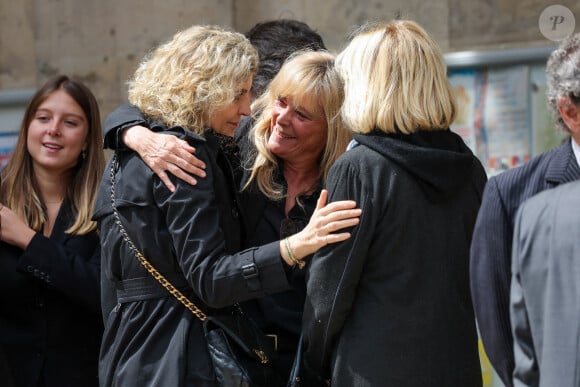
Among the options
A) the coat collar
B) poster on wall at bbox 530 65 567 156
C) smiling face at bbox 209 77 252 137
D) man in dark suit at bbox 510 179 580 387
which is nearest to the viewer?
man in dark suit at bbox 510 179 580 387

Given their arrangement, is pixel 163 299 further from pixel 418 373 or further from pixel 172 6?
pixel 172 6

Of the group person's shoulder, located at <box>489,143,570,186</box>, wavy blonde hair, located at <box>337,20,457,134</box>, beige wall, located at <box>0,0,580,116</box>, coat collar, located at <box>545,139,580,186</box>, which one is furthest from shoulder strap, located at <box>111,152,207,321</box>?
beige wall, located at <box>0,0,580,116</box>

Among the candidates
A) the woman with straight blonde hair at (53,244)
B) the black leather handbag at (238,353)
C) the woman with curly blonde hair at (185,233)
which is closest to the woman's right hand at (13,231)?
the woman with straight blonde hair at (53,244)

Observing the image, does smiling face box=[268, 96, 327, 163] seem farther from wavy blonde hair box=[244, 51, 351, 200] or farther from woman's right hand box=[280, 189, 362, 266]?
woman's right hand box=[280, 189, 362, 266]

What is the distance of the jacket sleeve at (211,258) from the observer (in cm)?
334

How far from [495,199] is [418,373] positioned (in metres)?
0.66

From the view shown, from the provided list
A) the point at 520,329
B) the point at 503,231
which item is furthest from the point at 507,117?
the point at 520,329

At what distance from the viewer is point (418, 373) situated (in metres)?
3.21

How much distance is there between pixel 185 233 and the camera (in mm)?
3363

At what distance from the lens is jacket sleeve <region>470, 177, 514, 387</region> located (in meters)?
2.84

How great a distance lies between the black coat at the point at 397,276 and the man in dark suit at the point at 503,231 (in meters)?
0.35

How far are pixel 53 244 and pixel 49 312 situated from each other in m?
0.29

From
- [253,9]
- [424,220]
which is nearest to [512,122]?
[253,9]

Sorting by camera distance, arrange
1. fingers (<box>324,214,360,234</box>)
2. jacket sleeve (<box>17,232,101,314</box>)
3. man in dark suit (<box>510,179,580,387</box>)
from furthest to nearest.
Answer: jacket sleeve (<box>17,232,101,314</box>) < fingers (<box>324,214,360,234</box>) < man in dark suit (<box>510,179,580,387</box>)
